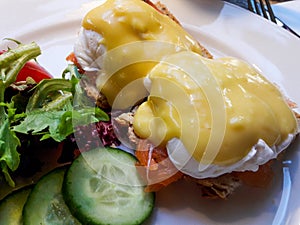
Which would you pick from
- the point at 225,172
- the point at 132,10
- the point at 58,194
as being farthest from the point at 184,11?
the point at 58,194

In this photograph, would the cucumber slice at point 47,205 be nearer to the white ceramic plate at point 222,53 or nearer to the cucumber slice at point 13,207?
the cucumber slice at point 13,207

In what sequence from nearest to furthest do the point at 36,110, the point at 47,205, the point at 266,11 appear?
the point at 47,205 → the point at 36,110 → the point at 266,11

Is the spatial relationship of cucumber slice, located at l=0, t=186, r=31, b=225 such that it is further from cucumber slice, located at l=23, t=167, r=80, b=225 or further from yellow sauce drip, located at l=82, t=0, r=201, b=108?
yellow sauce drip, located at l=82, t=0, r=201, b=108

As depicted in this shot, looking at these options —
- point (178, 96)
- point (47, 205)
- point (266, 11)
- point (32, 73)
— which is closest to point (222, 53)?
point (266, 11)

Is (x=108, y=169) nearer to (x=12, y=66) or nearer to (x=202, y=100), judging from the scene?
(x=202, y=100)

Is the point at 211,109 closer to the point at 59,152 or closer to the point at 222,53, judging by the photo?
the point at 59,152

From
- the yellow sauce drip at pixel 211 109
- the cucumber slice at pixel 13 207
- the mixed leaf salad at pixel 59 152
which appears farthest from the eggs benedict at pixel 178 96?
the cucumber slice at pixel 13 207
